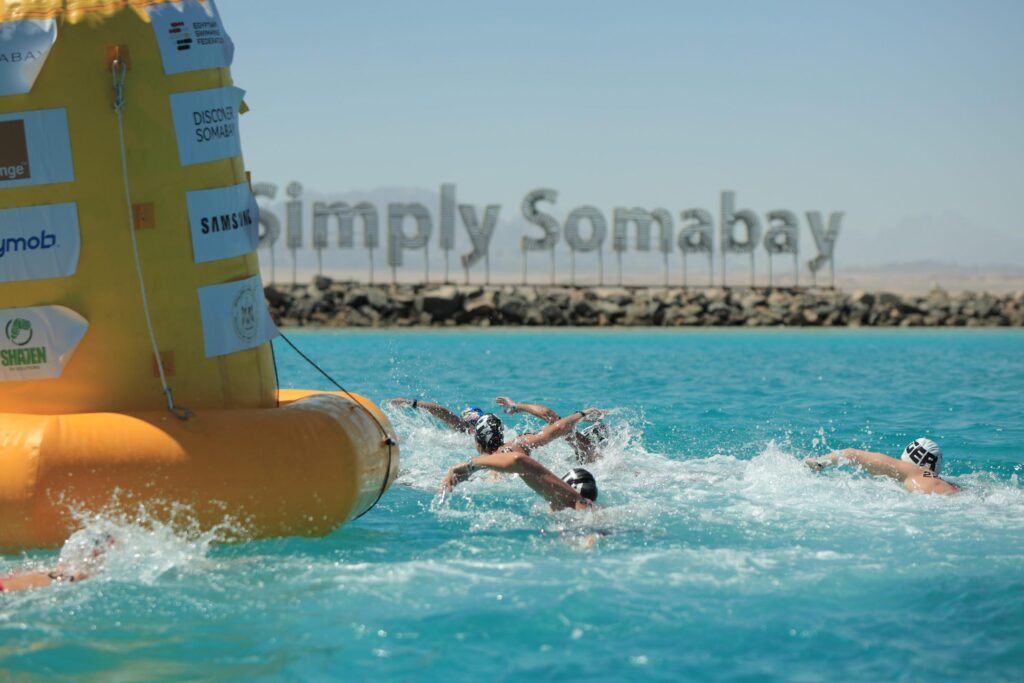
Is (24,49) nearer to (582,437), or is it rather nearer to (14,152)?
(14,152)

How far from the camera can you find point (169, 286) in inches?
262

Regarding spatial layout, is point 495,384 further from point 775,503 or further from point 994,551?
point 994,551

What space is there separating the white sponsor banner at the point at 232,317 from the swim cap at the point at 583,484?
242cm

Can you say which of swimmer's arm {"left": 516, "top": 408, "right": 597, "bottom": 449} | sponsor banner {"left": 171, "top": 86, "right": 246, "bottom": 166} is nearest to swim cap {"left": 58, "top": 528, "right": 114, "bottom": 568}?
sponsor banner {"left": 171, "top": 86, "right": 246, "bottom": 166}

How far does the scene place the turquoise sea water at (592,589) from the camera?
538 cm

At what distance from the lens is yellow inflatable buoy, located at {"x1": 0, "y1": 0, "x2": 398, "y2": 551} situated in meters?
6.30

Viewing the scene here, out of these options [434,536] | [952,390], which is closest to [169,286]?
[434,536]

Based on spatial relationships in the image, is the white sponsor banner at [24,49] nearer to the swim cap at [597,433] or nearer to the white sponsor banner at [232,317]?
the white sponsor banner at [232,317]

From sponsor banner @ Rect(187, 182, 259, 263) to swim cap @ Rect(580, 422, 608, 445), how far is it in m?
4.70

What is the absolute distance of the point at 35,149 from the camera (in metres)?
6.46

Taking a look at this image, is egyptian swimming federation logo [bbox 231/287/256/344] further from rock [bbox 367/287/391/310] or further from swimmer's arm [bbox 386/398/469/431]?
rock [bbox 367/287/391/310]

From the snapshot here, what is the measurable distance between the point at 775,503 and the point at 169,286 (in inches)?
193

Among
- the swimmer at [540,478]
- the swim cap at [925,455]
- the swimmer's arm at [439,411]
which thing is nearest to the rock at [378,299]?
the swimmer's arm at [439,411]

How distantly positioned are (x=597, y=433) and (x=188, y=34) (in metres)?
5.79
